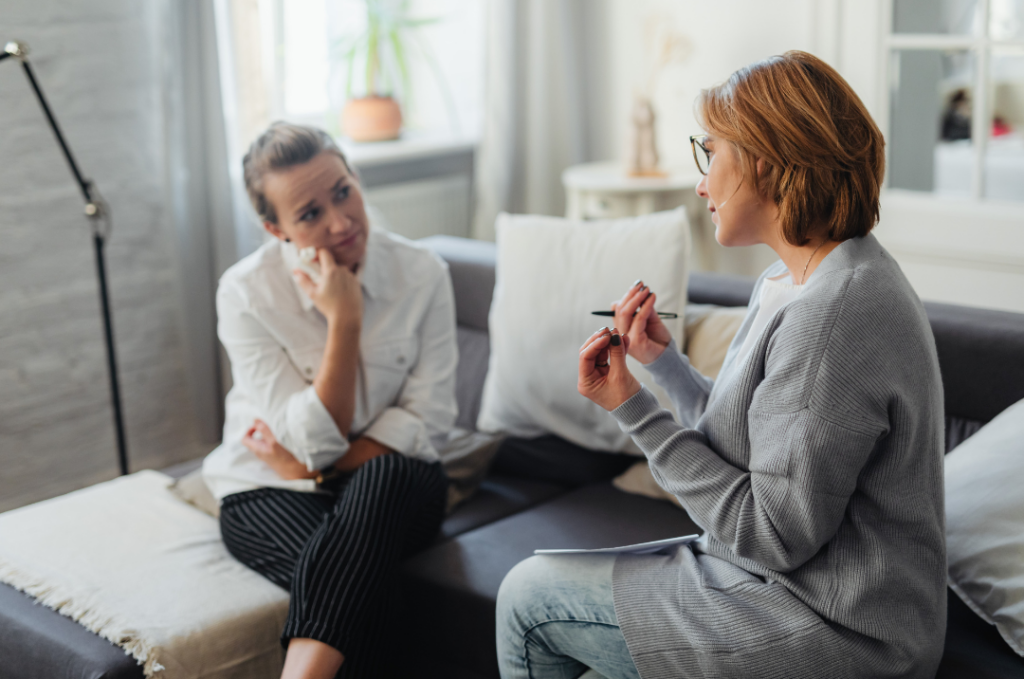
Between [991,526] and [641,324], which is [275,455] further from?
[991,526]

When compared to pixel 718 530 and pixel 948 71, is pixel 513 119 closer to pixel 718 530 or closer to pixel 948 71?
pixel 948 71

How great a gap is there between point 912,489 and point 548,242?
107cm

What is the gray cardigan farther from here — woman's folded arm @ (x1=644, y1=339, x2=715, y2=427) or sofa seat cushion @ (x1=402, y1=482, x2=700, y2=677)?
sofa seat cushion @ (x1=402, y1=482, x2=700, y2=677)

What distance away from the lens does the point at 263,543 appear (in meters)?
1.59

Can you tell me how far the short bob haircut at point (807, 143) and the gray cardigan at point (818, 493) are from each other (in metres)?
0.05

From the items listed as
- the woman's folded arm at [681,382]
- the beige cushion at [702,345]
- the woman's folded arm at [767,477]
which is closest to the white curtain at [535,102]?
the beige cushion at [702,345]

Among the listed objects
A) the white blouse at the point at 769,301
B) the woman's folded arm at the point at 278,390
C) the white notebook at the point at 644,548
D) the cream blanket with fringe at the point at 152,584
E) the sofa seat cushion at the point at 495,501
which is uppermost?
the white blouse at the point at 769,301

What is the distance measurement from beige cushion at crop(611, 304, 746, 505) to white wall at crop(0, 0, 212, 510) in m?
1.37

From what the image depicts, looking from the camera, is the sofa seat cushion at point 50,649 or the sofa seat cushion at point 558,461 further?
the sofa seat cushion at point 558,461

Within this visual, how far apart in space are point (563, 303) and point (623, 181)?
1267 mm

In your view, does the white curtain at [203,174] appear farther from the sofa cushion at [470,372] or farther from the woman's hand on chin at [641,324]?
the woman's hand on chin at [641,324]

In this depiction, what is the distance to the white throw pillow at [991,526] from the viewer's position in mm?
1271

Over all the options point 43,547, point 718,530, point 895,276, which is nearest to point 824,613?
point 718,530

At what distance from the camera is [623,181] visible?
3.07 metres
